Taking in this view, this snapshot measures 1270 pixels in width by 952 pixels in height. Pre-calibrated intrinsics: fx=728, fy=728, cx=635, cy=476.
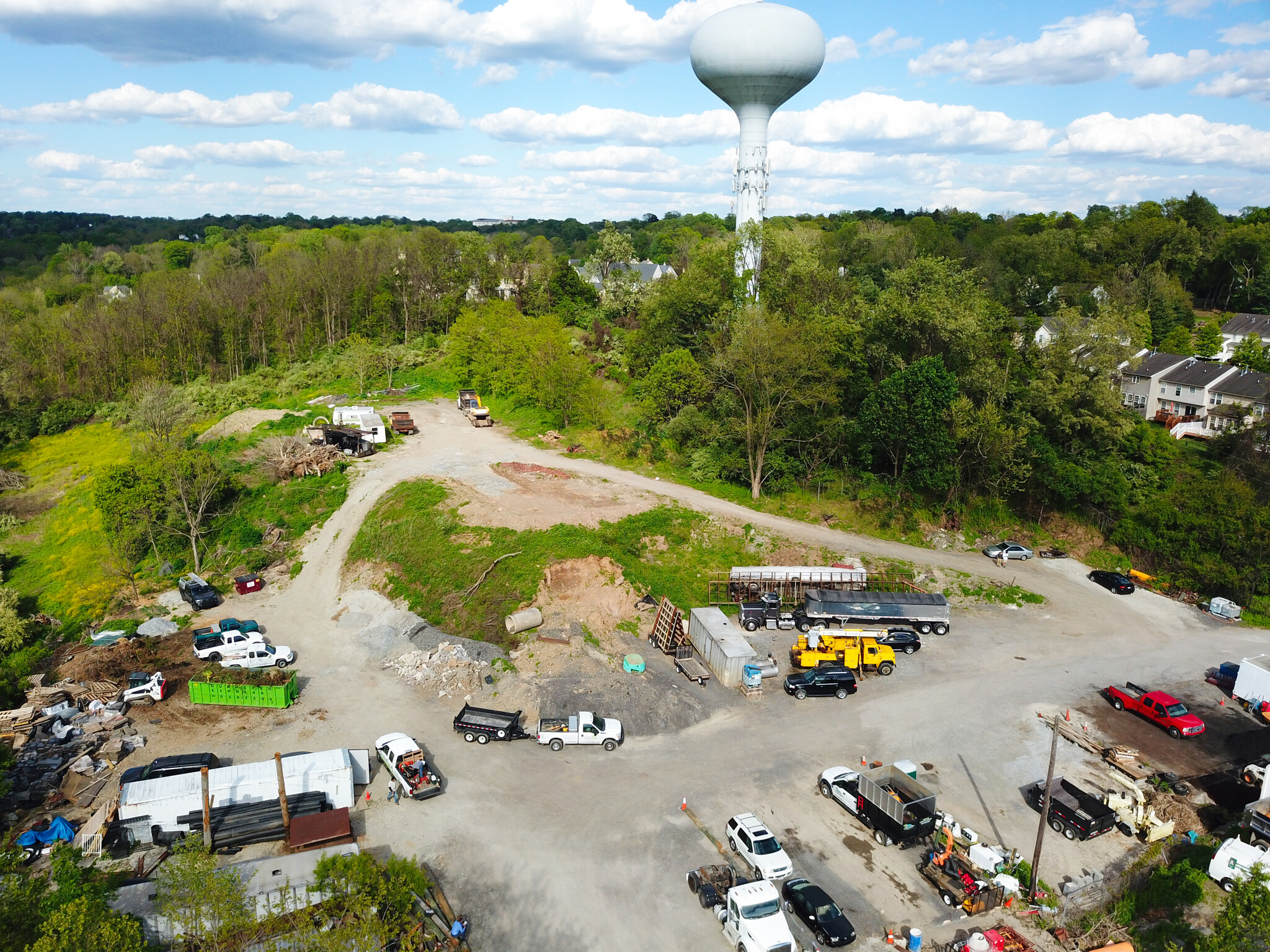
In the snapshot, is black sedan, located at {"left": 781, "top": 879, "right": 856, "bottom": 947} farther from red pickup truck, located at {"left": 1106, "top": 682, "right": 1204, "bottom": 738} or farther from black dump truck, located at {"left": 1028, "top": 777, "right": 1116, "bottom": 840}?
red pickup truck, located at {"left": 1106, "top": 682, "right": 1204, "bottom": 738}

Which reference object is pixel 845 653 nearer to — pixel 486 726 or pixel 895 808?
pixel 895 808

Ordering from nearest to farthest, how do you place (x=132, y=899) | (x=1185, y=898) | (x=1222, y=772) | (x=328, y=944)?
(x=328, y=944) → (x=132, y=899) → (x=1185, y=898) → (x=1222, y=772)

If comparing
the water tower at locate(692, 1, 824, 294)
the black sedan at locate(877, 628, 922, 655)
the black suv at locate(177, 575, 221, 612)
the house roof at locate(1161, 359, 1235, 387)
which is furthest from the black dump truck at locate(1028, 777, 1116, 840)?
the house roof at locate(1161, 359, 1235, 387)

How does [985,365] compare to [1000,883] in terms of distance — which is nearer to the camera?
[1000,883]

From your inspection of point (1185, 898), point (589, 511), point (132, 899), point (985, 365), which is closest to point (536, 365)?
point (589, 511)

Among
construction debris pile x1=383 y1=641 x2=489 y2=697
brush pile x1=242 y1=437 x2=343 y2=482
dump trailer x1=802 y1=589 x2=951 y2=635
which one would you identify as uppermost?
brush pile x1=242 y1=437 x2=343 y2=482

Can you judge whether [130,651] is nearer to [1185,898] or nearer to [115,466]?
[115,466]

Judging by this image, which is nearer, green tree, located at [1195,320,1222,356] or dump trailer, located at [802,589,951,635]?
dump trailer, located at [802,589,951,635]

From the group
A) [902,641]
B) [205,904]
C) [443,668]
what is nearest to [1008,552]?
[902,641]
